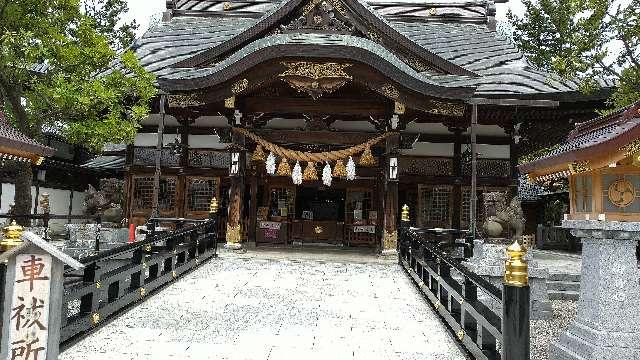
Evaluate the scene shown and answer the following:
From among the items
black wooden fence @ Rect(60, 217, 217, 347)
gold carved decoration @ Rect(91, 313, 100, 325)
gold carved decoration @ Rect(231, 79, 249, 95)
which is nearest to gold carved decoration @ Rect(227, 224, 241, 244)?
black wooden fence @ Rect(60, 217, 217, 347)

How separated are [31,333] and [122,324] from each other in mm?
2412

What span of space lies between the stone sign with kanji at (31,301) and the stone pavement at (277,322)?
1.24m

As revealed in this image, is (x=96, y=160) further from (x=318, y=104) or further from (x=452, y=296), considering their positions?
(x=452, y=296)

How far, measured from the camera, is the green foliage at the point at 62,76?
10.8 metres

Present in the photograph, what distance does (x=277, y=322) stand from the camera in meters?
6.10

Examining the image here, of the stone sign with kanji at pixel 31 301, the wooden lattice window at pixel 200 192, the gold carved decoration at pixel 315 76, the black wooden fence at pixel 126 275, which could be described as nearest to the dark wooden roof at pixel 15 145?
the black wooden fence at pixel 126 275

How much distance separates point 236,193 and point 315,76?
3.95 metres

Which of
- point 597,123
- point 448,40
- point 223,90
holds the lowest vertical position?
point 597,123

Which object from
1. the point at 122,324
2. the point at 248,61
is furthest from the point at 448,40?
the point at 122,324

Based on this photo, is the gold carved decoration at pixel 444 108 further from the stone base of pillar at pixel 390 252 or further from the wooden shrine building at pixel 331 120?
the stone base of pillar at pixel 390 252

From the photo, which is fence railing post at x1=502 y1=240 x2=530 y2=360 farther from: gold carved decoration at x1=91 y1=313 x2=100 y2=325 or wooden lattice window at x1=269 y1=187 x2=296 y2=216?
wooden lattice window at x1=269 y1=187 x2=296 y2=216

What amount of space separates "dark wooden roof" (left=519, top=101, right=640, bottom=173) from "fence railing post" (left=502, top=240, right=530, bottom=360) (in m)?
1.39

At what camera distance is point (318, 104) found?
12453 mm

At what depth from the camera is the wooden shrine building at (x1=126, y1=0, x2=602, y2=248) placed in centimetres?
1138
